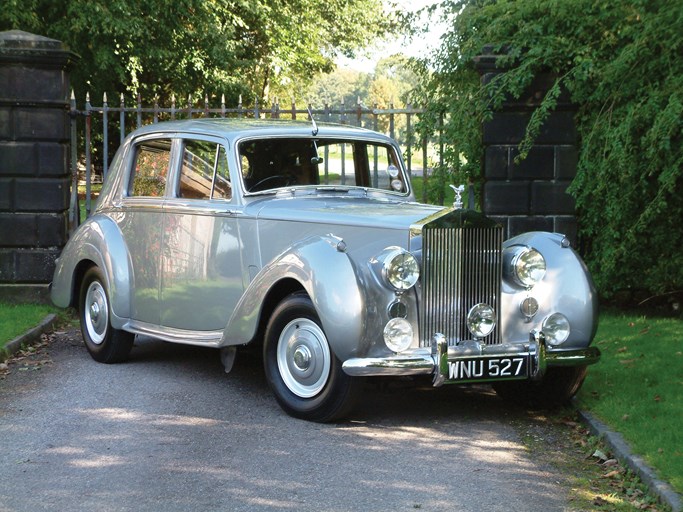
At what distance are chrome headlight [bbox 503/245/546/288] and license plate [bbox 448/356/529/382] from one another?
21.2 inches

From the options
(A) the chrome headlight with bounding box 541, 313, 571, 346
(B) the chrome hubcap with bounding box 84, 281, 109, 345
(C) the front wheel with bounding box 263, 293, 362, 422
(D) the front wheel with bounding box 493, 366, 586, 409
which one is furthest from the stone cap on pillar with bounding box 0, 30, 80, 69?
(A) the chrome headlight with bounding box 541, 313, 571, 346

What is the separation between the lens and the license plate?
6.30 meters

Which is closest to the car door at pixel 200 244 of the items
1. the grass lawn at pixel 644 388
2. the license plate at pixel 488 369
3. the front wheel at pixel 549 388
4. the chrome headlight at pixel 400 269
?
the chrome headlight at pixel 400 269

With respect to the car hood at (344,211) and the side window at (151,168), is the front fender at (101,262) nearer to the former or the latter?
the side window at (151,168)

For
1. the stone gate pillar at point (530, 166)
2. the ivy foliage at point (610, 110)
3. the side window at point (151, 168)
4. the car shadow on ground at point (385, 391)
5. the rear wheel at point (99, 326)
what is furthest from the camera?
the stone gate pillar at point (530, 166)

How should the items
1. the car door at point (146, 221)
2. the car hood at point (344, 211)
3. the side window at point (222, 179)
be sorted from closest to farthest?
1. the car hood at point (344, 211)
2. the side window at point (222, 179)
3. the car door at point (146, 221)

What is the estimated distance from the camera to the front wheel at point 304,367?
6449 mm

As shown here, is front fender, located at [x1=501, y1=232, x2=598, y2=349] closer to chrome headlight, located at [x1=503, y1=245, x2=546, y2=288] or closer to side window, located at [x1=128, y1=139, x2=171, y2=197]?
chrome headlight, located at [x1=503, y1=245, x2=546, y2=288]

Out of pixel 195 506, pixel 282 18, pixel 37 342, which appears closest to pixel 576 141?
pixel 37 342

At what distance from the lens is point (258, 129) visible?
7879 millimetres

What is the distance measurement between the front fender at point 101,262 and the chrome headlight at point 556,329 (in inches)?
136

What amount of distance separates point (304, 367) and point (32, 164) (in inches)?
227

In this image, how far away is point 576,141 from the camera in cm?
1058

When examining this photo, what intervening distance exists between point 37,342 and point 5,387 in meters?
1.89
